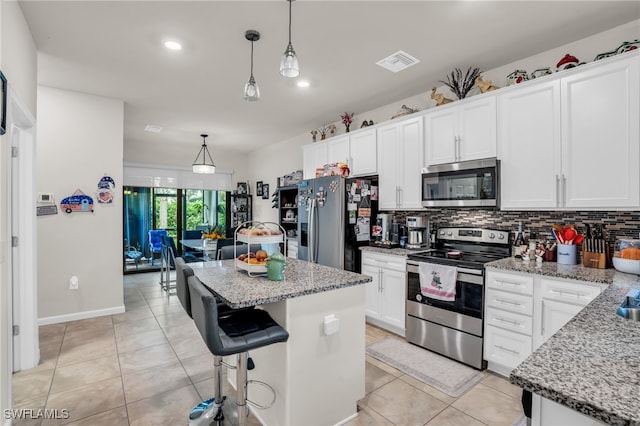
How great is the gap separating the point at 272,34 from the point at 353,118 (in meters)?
2.34

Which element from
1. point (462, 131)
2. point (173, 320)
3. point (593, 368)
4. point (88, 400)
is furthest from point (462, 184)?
point (173, 320)

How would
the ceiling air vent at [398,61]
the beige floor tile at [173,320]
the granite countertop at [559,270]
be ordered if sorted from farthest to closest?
1. the beige floor tile at [173,320]
2. the ceiling air vent at [398,61]
3. the granite countertop at [559,270]

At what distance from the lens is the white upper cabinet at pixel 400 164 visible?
361 centimetres

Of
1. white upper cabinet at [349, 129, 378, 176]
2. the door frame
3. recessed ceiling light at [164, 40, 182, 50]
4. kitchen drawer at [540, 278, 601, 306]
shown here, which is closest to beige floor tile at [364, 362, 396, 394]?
kitchen drawer at [540, 278, 601, 306]

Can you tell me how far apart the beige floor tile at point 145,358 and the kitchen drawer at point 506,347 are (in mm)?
2757

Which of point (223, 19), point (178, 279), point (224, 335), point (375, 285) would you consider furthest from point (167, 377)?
point (223, 19)

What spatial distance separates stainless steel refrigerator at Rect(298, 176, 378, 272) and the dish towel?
3.47 ft

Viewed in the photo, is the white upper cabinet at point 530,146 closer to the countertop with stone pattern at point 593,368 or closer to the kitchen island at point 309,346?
the countertop with stone pattern at point 593,368

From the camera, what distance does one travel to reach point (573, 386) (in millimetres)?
803

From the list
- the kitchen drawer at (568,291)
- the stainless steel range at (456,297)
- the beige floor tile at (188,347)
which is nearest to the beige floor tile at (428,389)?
the stainless steel range at (456,297)

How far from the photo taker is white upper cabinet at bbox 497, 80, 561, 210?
Result: 2.62 meters

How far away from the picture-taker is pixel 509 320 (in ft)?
8.46

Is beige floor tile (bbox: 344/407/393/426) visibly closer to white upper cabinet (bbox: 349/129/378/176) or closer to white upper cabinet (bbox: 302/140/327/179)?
white upper cabinet (bbox: 349/129/378/176)

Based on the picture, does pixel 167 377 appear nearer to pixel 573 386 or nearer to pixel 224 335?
pixel 224 335
